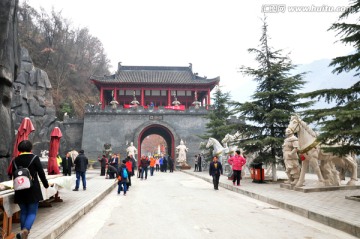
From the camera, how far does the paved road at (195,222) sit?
4.66 metres

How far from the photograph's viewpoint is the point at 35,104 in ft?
101

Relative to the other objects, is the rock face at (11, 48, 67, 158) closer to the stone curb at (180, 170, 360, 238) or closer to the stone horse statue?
the stone horse statue

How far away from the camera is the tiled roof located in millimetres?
32812

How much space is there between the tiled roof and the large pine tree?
19052 mm

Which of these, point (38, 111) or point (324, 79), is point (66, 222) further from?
point (324, 79)

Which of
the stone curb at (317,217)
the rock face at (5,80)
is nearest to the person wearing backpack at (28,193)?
the rock face at (5,80)

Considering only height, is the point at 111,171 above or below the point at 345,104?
below

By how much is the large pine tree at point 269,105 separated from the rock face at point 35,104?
23.4m

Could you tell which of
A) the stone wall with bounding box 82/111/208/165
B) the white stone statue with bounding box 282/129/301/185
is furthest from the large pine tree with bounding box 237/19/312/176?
the stone wall with bounding box 82/111/208/165

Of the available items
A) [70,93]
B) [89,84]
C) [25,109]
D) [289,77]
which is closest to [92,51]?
[89,84]

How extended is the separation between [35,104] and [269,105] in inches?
1040

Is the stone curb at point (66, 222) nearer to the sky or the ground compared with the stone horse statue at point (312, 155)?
nearer to the ground

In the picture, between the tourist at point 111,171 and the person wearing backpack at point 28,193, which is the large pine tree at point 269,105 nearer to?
the tourist at point 111,171

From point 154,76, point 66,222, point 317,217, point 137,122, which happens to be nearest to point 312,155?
point 317,217
